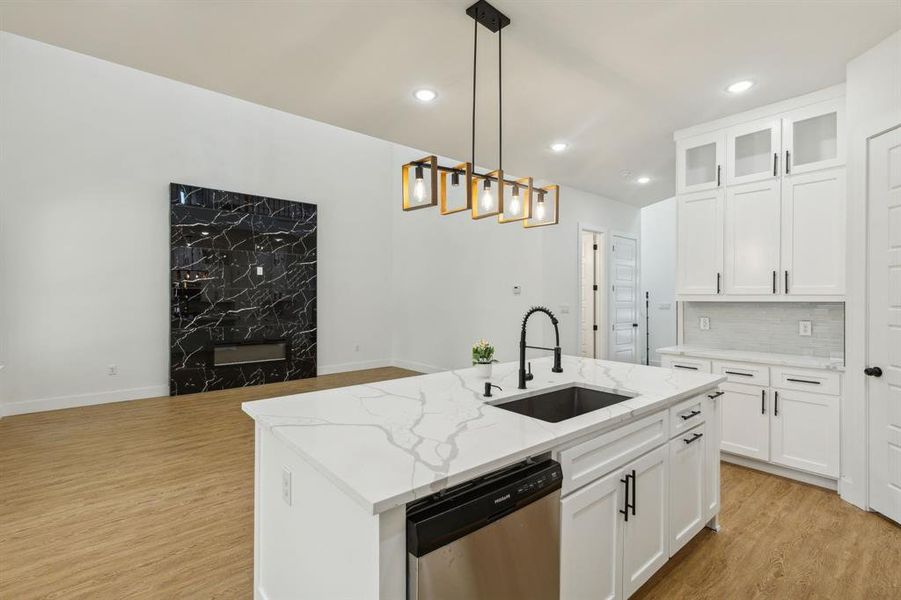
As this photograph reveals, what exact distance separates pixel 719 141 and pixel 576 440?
3.43 m

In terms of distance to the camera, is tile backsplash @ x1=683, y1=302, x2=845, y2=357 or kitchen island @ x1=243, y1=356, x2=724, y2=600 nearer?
kitchen island @ x1=243, y1=356, x2=724, y2=600

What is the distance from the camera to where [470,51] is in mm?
2801

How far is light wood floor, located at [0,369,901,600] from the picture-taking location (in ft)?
6.73

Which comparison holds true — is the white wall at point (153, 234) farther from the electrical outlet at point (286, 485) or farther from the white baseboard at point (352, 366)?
the electrical outlet at point (286, 485)

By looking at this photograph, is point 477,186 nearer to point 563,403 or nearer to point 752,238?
point 563,403

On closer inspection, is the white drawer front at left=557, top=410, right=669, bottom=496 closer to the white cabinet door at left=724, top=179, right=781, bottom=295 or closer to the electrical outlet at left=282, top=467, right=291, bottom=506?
the electrical outlet at left=282, top=467, right=291, bottom=506

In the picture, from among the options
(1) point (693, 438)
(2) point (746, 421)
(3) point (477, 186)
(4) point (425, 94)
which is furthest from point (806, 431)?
(4) point (425, 94)

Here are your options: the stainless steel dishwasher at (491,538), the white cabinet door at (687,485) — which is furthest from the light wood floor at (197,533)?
the stainless steel dishwasher at (491,538)

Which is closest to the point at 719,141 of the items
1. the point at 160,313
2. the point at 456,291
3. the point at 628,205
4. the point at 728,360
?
the point at 728,360

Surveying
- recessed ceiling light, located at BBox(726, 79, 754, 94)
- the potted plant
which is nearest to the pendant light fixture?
the potted plant

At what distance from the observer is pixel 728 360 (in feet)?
11.3

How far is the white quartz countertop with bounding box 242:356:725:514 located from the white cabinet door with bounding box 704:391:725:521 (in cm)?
14

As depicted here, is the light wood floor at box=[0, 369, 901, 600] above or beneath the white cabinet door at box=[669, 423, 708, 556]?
beneath

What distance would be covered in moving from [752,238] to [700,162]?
860mm
